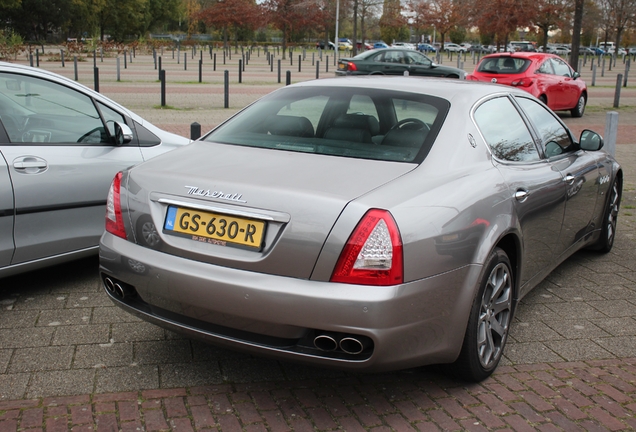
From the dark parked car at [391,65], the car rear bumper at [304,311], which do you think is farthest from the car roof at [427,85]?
the dark parked car at [391,65]

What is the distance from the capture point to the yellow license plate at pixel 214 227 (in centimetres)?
292

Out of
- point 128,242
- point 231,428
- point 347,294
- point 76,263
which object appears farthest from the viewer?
point 76,263

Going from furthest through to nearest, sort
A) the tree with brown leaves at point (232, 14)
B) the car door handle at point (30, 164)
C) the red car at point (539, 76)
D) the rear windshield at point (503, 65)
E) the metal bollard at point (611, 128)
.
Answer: the tree with brown leaves at point (232, 14), the rear windshield at point (503, 65), the red car at point (539, 76), the metal bollard at point (611, 128), the car door handle at point (30, 164)

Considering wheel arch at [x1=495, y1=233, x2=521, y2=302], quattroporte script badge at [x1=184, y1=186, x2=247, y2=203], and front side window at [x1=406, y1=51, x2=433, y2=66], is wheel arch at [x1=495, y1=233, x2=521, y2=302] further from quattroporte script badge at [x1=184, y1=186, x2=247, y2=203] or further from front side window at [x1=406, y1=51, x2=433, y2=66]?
front side window at [x1=406, y1=51, x2=433, y2=66]

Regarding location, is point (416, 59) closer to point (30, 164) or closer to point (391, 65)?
point (391, 65)

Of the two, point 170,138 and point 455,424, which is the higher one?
point 170,138

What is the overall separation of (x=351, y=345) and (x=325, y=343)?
0.11 meters

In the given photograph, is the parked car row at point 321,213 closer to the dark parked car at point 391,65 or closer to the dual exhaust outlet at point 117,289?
the dual exhaust outlet at point 117,289

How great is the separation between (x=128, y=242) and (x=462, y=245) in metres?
1.53

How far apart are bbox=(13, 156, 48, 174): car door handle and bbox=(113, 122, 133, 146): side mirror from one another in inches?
23.9

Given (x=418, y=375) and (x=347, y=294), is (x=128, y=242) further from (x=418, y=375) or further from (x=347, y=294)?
(x=418, y=375)

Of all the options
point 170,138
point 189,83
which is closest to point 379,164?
point 170,138

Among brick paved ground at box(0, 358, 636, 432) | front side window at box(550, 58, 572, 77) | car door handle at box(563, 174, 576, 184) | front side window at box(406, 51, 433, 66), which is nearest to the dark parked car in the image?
front side window at box(406, 51, 433, 66)

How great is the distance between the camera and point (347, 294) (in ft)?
9.09
